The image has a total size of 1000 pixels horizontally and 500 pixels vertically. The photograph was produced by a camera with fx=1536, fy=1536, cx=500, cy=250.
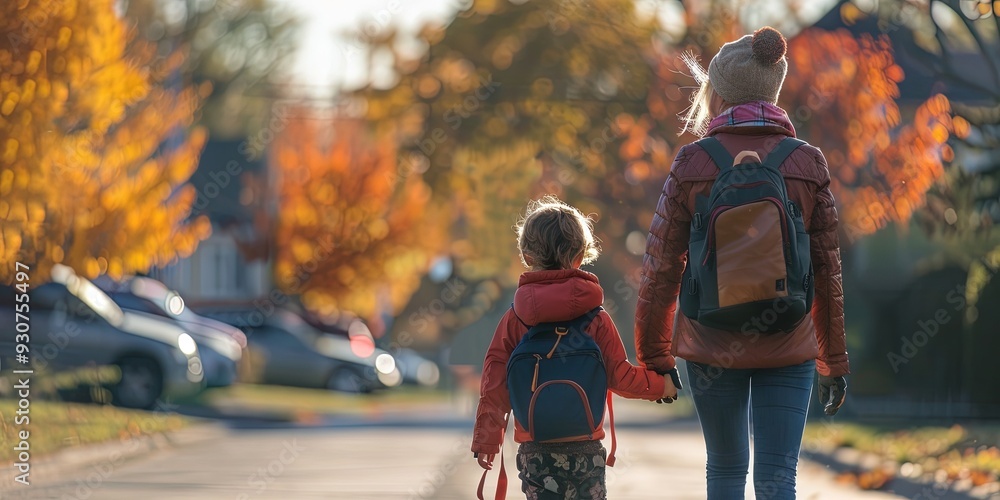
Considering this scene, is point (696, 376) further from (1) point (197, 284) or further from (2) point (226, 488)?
(1) point (197, 284)

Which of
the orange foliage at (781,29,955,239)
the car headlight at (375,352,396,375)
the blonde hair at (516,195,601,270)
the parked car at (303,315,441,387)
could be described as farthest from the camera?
the parked car at (303,315,441,387)

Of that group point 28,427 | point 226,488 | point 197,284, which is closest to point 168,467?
point 28,427

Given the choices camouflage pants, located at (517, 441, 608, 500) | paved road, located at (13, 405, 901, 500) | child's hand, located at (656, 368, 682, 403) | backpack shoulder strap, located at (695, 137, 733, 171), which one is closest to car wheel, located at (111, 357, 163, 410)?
paved road, located at (13, 405, 901, 500)

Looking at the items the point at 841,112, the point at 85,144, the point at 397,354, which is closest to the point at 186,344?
the point at 85,144

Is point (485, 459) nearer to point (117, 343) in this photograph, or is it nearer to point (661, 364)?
point (661, 364)

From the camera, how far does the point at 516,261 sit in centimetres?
5244

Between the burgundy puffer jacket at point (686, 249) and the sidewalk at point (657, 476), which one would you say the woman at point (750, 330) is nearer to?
the burgundy puffer jacket at point (686, 249)

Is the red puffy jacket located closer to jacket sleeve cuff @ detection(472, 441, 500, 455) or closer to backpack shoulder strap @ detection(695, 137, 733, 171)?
jacket sleeve cuff @ detection(472, 441, 500, 455)

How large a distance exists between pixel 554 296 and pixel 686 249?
44 centimetres

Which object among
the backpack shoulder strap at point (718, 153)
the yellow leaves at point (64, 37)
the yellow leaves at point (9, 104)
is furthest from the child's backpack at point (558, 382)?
the yellow leaves at point (64, 37)

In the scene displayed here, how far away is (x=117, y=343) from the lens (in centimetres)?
1894

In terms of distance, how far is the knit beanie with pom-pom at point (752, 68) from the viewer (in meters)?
4.84

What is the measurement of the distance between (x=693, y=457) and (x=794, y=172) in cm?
1046

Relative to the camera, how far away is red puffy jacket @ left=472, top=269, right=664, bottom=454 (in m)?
4.86
